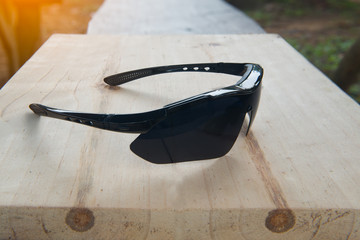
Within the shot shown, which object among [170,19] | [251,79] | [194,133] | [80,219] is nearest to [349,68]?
[170,19]

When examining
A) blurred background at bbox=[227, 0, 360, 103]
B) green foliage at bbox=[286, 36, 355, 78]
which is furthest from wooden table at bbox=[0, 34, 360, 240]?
green foliage at bbox=[286, 36, 355, 78]

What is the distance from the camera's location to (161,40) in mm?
1163

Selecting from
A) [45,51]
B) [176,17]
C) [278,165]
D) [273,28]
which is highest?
[278,165]

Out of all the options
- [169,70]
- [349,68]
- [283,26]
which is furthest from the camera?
[283,26]

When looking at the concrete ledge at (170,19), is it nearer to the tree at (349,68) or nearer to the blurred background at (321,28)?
the tree at (349,68)

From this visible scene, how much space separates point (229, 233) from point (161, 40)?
772 mm

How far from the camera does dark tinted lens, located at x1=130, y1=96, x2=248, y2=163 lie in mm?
536

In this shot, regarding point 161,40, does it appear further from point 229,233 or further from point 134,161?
point 229,233

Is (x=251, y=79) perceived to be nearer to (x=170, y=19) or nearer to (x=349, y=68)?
(x=170, y=19)

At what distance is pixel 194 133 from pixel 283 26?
350 centimetres

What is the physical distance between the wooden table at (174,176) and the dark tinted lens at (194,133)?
21mm

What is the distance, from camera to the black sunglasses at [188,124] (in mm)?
534

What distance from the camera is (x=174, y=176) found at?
21.5 inches

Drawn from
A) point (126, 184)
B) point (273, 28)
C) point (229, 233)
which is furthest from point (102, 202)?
point (273, 28)
